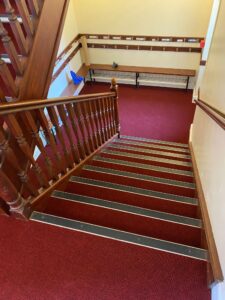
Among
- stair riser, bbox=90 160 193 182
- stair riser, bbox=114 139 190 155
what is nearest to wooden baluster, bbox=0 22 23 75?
stair riser, bbox=90 160 193 182

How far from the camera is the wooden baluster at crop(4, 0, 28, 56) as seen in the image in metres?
1.21

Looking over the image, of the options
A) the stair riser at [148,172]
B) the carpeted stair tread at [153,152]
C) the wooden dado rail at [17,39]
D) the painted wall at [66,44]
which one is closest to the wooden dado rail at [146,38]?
the painted wall at [66,44]

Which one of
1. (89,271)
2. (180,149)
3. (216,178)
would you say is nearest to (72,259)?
(89,271)

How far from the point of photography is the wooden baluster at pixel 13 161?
118 centimetres

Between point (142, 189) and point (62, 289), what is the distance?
967mm

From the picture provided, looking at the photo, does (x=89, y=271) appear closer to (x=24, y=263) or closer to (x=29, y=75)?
(x=24, y=263)

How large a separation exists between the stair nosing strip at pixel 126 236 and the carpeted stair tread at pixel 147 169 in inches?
41.7

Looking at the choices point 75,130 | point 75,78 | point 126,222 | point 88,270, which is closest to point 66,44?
point 75,78

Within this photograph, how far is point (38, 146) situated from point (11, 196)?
390mm

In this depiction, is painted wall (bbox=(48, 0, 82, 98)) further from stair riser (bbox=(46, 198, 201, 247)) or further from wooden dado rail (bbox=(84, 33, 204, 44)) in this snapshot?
stair riser (bbox=(46, 198, 201, 247))

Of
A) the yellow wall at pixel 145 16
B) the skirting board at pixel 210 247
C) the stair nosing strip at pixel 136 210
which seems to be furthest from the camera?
the yellow wall at pixel 145 16

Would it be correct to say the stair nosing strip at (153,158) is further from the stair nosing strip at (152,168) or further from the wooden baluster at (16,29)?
the wooden baluster at (16,29)

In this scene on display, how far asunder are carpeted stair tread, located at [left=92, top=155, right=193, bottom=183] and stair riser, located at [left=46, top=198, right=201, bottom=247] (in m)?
0.87

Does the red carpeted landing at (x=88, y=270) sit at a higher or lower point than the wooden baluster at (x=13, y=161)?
lower
